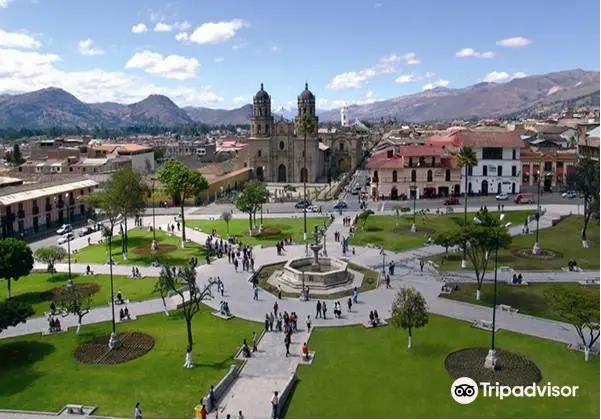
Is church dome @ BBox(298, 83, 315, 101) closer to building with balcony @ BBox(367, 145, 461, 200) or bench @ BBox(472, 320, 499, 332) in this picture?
building with balcony @ BBox(367, 145, 461, 200)

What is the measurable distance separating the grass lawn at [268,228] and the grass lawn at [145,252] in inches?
199

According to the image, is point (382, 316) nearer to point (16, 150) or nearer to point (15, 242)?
point (15, 242)

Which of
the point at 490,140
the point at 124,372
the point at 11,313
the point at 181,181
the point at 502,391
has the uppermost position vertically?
the point at 490,140

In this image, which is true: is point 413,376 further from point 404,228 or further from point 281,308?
point 404,228

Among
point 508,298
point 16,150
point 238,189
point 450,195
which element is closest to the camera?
point 508,298

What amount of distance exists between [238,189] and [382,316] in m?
62.1

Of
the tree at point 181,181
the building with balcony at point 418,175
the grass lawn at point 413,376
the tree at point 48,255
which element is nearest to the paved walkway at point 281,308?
the grass lawn at point 413,376

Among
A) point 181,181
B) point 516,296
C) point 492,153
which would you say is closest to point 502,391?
point 516,296

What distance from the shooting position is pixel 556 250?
4650 cm

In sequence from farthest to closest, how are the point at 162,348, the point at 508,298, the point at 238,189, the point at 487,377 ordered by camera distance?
the point at 238,189
the point at 508,298
the point at 162,348
the point at 487,377

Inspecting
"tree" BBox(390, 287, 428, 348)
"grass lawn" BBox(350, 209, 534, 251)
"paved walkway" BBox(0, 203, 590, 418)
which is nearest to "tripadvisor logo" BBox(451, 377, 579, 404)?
"tree" BBox(390, 287, 428, 348)

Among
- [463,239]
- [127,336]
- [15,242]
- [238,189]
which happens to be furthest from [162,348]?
[238,189]

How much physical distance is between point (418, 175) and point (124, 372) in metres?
56.7

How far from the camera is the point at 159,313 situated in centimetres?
3347
